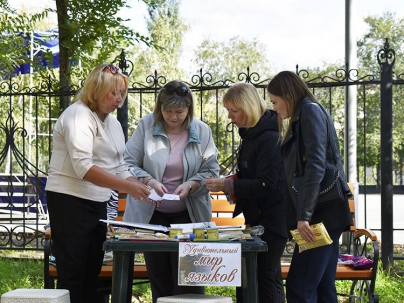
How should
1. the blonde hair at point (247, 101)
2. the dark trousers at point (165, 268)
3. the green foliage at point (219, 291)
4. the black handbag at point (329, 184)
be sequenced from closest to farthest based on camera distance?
the black handbag at point (329, 184)
the blonde hair at point (247, 101)
the dark trousers at point (165, 268)
the green foliage at point (219, 291)

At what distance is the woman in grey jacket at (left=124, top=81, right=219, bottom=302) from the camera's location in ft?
14.5

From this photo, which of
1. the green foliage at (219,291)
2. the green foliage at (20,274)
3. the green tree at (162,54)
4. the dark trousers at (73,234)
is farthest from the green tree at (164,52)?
the dark trousers at (73,234)

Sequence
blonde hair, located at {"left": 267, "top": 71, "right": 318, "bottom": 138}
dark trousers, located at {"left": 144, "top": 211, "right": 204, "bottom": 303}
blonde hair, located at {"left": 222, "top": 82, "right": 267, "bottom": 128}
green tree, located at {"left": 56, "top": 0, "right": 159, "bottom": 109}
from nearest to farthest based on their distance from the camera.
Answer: blonde hair, located at {"left": 267, "top": 71, "right": 318, "bottom": 138}, blonde hair, located at {"left": 222, "top": 82, "right": 267, "bottom": 128}, dark trousers, located at {"left": 144, "top": 211, "right": 204, "bottom": 303}, green tree, located at {"left": 56, "top": 0, "right": 159, "bottom": 109}

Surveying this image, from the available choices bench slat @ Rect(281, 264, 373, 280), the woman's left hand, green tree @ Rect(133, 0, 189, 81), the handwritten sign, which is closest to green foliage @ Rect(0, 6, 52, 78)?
the woman's left hand

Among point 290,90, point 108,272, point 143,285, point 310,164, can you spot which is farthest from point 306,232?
point 143,285

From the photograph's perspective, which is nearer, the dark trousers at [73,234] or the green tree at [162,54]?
the dark trousers at [73,234]

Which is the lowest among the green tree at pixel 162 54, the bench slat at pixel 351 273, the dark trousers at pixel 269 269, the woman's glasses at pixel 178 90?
the bench slat at pixel 351 273

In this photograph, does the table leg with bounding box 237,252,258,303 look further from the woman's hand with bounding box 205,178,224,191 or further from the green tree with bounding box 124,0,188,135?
the green tree with bounding box 124,0,188,135

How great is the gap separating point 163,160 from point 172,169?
0.08 metres

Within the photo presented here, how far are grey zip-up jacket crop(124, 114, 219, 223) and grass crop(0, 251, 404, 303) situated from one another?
77.1 inches

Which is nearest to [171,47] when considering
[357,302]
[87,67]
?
[87,67]

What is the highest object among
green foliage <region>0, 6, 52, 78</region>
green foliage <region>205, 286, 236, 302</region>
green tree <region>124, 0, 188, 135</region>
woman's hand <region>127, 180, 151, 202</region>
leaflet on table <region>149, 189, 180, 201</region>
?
green tree <region>124, 0, 188, 135</region>

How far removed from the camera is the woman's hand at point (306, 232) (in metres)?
3.62

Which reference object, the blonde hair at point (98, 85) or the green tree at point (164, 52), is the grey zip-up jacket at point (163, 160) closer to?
the blonde hair at point (98, 85)
